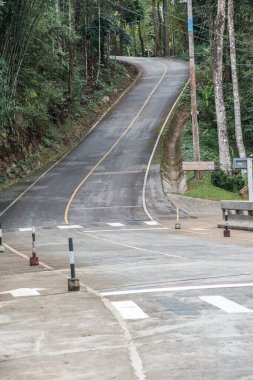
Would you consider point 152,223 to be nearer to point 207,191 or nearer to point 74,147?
point 207,191

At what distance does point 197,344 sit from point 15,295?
523cm

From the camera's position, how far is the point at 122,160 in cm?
4612

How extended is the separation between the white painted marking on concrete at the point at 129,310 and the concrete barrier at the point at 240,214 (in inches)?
639

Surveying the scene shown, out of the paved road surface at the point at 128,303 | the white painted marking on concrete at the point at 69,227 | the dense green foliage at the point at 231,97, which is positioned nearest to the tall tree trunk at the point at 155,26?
the dense green foliage at the point at 231,97

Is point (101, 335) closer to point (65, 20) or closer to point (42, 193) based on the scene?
point (42, 193)

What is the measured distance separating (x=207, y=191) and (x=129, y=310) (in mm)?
29421

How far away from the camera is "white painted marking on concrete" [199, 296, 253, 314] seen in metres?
9.37

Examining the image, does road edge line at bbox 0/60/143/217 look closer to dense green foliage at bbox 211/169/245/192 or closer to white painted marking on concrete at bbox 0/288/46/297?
dense green foliage at bbox 211/169/245/192

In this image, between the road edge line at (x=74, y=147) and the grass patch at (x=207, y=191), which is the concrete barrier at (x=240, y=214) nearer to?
the grass patch at (x=207, y=191)

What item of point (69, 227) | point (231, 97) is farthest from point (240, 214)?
point (231, 97)

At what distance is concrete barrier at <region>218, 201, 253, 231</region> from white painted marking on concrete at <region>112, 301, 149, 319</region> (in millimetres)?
16243

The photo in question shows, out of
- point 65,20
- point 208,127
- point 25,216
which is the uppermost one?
point 65,20

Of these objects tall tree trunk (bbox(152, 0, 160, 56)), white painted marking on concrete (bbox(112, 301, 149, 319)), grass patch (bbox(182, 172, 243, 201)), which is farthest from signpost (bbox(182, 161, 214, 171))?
tall tree trunk (bbox(152, 0, 160, 56))

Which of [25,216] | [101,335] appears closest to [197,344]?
[101,335]
